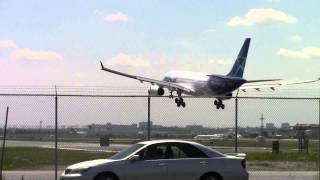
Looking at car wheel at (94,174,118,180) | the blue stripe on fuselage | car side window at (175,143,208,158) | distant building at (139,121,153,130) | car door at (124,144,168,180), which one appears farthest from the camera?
the blue stripe on fuselage

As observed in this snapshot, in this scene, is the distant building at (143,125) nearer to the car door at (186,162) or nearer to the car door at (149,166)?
the car door at (186,162)

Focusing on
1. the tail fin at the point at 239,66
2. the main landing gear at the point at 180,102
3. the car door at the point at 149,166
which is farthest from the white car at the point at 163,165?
the tail fin at the point at 239,66

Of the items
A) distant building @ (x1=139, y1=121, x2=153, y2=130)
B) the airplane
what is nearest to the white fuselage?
the airplane

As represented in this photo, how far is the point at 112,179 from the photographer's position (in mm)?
14312

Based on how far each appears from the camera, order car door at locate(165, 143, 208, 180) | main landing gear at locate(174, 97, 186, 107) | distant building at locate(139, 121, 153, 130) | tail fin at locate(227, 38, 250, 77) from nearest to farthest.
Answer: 1. car door at locate(165, 143, 208, 180)
2. main landing gear at locate(174, 97, 186, 107)
3. distant building at locate(139, 121, 153, 130)
4. tail fin at locate(227, 38, 250, 77)

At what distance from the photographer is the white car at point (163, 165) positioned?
1423 centimetres

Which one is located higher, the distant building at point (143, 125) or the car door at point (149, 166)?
the distant building at point (143, 125)

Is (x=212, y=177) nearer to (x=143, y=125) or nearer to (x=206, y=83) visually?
(x=143, y=125)

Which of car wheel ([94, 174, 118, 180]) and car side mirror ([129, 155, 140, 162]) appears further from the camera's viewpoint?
car side mirror ([129, 155, 140, 162])

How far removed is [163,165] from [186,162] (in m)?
0.57

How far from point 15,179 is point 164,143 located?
559 cm

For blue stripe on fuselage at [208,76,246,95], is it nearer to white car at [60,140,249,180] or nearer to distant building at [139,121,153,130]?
distant building at [139,121,153,130]

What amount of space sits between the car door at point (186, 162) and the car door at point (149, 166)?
190 mm

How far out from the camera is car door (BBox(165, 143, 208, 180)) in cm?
1457
